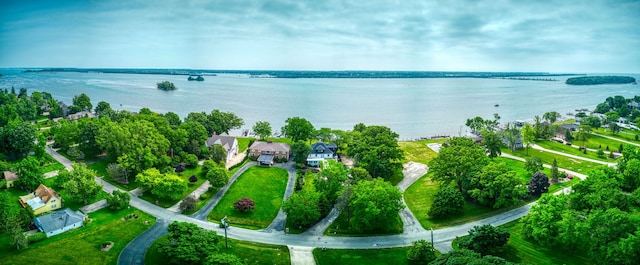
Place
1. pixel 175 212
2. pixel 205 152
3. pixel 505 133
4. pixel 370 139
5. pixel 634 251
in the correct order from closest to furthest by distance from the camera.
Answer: pixel 634 251 → pixel 175 212 → pixel 370 139 → pixel 205 152 → pixel 505 133

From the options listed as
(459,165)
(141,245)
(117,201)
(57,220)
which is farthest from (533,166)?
(57,220)

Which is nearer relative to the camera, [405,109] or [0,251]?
[0,251]

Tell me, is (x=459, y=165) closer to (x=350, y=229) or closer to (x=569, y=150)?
(x=350, y=229)

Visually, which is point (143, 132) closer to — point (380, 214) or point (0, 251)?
point (0, 251)

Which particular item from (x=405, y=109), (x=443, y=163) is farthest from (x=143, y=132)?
(x=405, y=109)

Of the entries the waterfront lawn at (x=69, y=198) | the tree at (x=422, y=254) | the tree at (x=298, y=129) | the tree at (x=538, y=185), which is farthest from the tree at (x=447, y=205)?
the waterfront lawn at (x=69, y=198)

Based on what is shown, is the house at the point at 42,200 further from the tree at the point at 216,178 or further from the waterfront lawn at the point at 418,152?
the waterfront lawn at the point at 418,152
